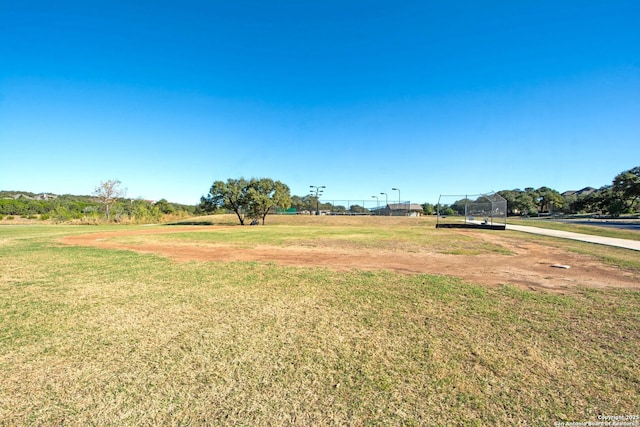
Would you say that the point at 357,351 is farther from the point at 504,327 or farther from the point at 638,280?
the point at 638,280

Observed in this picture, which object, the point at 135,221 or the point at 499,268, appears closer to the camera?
the point at 499,268

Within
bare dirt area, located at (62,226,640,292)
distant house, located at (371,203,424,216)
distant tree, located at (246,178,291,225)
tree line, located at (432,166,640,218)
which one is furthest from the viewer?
distant house, located at (371,203,424,216)

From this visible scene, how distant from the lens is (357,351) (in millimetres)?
2953

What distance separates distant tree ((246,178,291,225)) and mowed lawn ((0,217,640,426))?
26.1 metres

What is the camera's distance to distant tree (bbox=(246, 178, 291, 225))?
1231 inches

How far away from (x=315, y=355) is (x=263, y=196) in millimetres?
29535

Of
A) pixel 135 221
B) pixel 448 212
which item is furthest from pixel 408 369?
pixel 135 221

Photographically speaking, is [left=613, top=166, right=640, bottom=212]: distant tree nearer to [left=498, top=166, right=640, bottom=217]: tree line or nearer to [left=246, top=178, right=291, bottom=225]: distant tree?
[left=498, top=166, right=640, bottom=217]: tree line

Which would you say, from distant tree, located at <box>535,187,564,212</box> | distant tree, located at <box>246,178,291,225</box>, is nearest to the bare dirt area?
distant tree, located at <box>246,178,291,225</box>

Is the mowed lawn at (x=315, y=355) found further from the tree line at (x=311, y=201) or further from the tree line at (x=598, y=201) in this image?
the tree line at (x=598, y=201)

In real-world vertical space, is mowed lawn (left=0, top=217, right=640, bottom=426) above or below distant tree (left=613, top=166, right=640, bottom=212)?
below

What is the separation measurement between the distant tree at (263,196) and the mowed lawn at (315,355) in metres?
26.1

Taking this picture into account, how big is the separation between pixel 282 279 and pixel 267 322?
2325mm

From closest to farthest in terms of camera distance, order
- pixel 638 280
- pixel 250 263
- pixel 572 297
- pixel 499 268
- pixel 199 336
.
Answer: pixel 199 336, pixel 572 297, pixel 638 280, pixel 499 268, pixel 250 263
